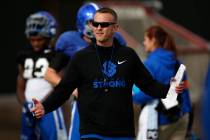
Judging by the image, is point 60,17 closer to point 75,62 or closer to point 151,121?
point 151,121

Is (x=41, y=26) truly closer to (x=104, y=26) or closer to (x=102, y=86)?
(x=104, y=26)

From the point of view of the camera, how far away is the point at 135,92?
8.62 meters

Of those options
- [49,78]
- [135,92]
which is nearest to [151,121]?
[135,92]

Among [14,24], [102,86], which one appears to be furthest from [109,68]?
[14,24]

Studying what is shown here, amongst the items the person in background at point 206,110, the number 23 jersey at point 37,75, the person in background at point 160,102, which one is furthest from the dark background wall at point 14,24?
the person in background at point 206,110

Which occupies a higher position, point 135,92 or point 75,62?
point 75,62

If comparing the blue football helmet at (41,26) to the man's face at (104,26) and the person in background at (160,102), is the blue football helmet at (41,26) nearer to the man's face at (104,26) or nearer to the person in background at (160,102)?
the person in background at (160,102)

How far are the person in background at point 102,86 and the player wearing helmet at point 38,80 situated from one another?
168cm

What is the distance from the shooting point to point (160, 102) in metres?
8.63

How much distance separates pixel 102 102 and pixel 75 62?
401 mm

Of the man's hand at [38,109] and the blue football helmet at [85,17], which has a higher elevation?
the blue football helmet at [85,17]

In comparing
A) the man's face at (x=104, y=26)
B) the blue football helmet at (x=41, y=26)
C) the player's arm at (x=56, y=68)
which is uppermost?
the man's face at (x=104, y=26)

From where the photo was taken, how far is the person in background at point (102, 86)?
6746 millimetres

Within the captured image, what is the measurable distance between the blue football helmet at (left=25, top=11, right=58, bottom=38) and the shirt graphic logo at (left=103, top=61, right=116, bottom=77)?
2.30 metres
